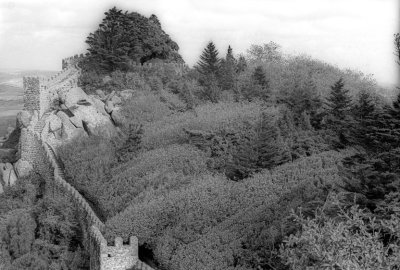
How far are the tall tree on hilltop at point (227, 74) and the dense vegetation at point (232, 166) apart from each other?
0.13 meters

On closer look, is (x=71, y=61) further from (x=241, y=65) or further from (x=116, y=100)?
(x=241, y=65)

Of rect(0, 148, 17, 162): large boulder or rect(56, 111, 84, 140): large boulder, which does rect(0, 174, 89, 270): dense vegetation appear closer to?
rect(56, 111, 84, 140): large boulder

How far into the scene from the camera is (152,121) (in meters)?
42.4

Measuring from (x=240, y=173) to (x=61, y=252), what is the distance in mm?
9887

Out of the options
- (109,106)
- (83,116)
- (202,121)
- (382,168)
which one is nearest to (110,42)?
(109,106)

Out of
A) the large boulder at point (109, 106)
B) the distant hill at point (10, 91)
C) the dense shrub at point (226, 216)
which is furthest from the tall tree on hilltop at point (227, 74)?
the distant hill at point (10, 91)

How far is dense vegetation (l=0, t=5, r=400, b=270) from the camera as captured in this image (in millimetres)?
16969

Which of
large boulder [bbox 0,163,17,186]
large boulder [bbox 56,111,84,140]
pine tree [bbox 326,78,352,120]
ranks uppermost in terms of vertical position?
pine tree [bbox 326,78,352,120]

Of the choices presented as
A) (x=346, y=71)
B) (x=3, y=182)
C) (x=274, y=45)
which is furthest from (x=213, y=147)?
(x=274, y=45)

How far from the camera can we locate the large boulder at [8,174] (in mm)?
38094

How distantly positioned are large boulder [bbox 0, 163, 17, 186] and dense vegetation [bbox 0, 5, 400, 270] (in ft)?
5.18

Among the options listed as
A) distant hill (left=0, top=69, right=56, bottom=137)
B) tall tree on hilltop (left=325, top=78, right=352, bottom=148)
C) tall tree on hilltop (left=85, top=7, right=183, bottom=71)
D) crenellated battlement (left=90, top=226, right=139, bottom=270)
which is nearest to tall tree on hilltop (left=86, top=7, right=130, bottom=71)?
tall tree on hilltop (left=85, top=7, right=183, bottom=71)

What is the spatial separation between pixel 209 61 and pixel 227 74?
2181mm

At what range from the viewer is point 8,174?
3866 centimetres
